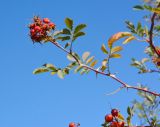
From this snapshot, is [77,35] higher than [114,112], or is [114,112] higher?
[77,35]

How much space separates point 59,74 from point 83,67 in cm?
16

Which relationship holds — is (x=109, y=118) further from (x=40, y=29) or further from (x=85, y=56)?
(x=40, y=29)

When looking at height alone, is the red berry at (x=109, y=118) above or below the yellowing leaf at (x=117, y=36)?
below

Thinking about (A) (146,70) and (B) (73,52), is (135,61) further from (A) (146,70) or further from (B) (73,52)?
(B) (73,52)

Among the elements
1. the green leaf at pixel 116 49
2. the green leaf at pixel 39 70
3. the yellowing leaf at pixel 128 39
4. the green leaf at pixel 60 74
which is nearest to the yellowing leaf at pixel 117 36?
the yellowing leaf at pixel 128 39

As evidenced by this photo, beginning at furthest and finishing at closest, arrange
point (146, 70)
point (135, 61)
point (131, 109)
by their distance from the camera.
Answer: point (135, 61) < point (146, 70) < point (131, 109)

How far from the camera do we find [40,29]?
8.12ft

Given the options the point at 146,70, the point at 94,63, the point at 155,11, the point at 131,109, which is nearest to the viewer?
the point at 155,11

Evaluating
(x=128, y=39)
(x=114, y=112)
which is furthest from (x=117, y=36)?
(x=114, y=112)

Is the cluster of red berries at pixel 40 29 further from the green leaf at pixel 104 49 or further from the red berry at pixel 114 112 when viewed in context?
the red berry at pixel 114 112

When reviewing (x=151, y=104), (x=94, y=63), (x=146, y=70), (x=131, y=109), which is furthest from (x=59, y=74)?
(x=151, y=104)

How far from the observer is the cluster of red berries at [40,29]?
2469 mm

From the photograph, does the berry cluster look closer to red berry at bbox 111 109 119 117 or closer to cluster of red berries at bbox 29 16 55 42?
red berry at bbox 111 109 119 117

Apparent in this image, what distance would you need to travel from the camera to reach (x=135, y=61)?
402 cm
